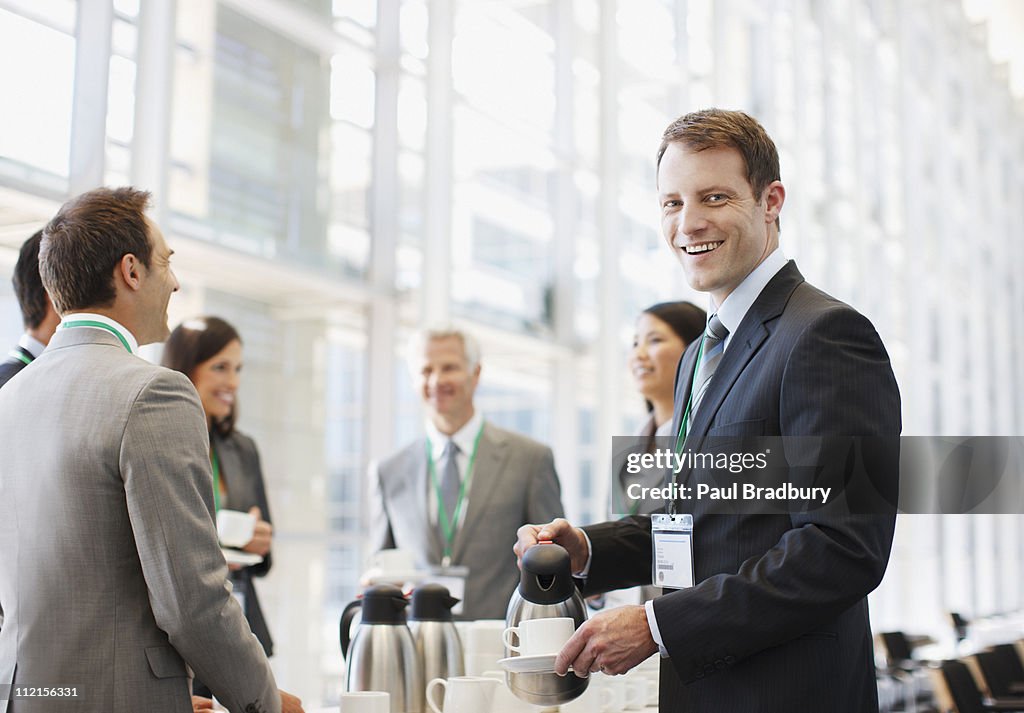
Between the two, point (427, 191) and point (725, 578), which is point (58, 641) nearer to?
point (725, 578)

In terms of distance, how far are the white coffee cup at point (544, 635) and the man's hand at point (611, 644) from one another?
0.12 meters

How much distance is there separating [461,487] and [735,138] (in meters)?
2.02

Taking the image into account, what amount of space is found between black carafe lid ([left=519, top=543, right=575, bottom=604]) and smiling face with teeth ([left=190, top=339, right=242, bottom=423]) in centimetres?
175

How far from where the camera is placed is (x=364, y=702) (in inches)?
77.4

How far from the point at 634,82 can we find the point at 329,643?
5102mm

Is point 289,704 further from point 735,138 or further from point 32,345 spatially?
point 735,138

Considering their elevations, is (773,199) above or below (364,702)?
above

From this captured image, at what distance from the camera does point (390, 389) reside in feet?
18.7

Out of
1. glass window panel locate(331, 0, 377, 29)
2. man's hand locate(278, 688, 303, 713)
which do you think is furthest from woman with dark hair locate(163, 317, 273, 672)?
glass window panel locate(331, 0, 377, 29)

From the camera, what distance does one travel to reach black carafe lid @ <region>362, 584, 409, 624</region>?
213 centimetres

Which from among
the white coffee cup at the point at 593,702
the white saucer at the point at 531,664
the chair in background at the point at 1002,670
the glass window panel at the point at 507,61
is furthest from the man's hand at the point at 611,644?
the glass window panel at the point at 507,61

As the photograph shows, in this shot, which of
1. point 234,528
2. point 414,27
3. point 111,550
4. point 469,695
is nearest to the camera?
point 111,550

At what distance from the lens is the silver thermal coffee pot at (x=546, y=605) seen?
71.4 inches

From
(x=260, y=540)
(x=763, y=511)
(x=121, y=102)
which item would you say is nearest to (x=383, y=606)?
(x=763, y=511)
